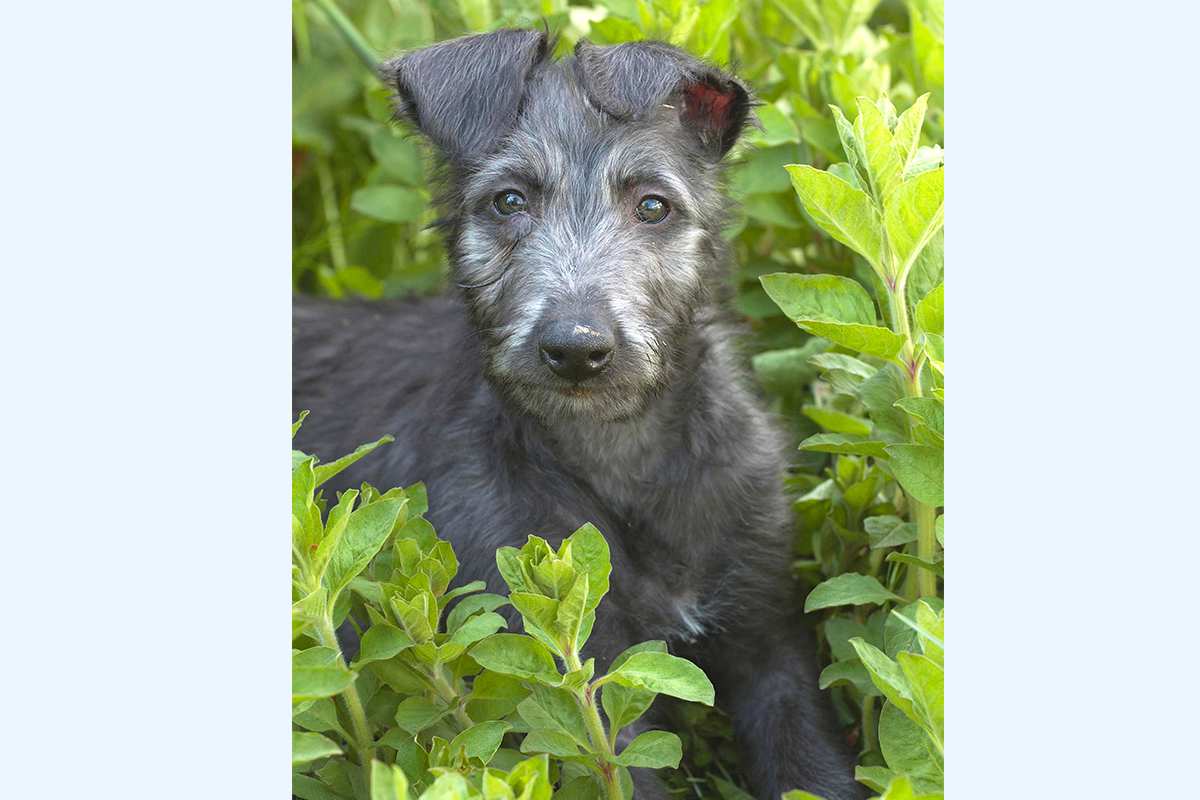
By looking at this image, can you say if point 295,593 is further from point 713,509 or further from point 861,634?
point 861,634

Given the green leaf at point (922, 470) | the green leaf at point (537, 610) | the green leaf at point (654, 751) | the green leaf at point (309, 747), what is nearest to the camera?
the green leaf at point (309, 747)

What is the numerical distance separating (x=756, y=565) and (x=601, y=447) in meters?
0.54

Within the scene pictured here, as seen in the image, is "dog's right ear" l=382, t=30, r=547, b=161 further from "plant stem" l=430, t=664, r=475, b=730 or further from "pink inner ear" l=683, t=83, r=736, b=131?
"plant stem" l=430, t=664, r=475, b=730

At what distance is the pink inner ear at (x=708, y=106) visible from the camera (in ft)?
12.5

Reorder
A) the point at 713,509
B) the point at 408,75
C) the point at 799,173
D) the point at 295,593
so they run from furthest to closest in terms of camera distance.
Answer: the point at 713,509 < the point at 408,75 < the point at 799,173 < the point at 295,593

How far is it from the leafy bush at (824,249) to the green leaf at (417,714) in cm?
21

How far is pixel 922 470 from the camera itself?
10.7ft

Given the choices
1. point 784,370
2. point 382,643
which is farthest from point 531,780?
point 784,370

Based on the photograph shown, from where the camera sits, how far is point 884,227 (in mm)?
3234

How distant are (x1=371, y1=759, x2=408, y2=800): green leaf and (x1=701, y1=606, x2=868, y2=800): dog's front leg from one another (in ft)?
5.04

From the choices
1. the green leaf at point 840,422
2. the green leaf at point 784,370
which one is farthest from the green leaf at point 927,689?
the green leaf at point 784,370

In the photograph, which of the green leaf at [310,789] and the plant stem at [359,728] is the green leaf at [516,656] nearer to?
the plant stem at [359,728]

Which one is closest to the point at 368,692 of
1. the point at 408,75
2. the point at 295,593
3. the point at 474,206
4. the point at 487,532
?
the point at 295,593

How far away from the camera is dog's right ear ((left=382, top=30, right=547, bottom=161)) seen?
3588 millimetres
